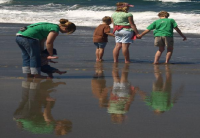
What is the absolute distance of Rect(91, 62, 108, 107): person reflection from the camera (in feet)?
18.9

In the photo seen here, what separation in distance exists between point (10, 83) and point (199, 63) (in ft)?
14.0

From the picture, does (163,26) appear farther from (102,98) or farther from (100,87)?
(102,98)

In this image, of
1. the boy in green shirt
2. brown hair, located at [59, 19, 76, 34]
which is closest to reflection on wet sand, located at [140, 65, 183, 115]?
brown hair, located at [59, 19, 76, 34]

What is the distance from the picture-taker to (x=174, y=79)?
7.42 meters

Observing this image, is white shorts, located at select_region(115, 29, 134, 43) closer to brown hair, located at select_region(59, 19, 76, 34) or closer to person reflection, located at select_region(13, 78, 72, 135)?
brown hair, located at select_region(59, 19, 76, 34)

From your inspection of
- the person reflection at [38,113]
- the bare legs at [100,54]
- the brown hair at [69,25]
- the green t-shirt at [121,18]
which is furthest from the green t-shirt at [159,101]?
the bare legs at [100,54]

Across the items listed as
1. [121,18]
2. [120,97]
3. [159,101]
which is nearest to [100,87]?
[120,97]

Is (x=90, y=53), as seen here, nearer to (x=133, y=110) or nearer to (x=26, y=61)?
(x=26, y=61)

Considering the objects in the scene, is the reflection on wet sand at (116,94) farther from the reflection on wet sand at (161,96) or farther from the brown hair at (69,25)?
the brown hair at (69,25)

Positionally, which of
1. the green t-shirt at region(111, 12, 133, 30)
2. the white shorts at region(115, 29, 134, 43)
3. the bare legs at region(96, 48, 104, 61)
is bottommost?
the bare legs at region(96, 48, 104, 61)

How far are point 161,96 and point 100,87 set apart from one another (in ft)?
3.26

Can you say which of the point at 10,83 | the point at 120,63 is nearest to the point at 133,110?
the point at 10,83

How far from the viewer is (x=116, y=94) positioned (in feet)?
20.0

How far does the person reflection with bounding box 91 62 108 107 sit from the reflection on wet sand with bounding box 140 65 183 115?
0.49m
